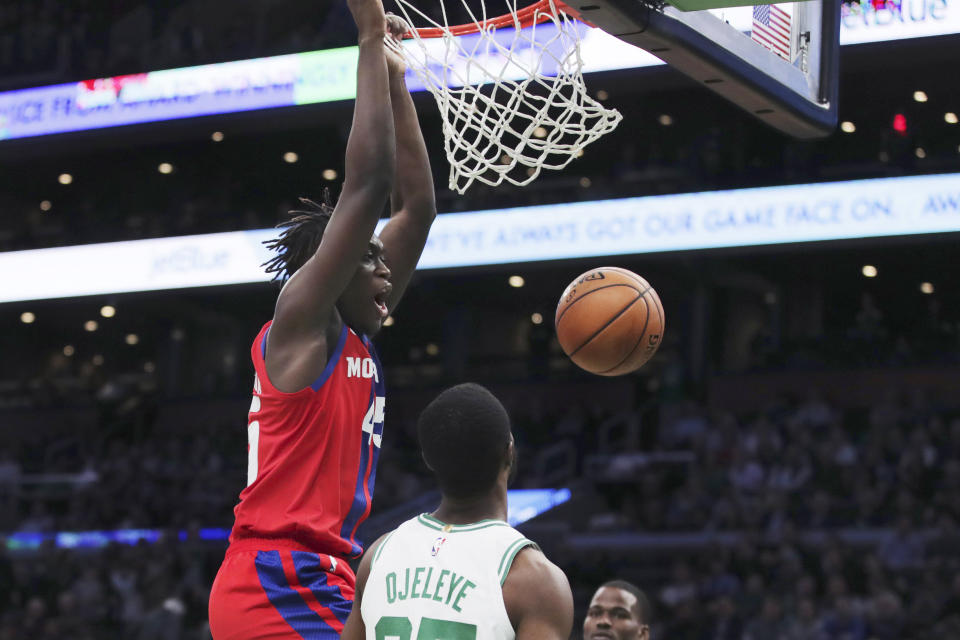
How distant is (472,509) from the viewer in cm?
228

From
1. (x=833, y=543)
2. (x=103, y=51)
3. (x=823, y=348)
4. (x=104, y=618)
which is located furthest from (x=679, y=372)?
(x=103, y=51)

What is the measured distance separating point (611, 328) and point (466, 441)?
1.43m

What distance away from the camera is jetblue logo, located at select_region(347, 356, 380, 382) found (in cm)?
260

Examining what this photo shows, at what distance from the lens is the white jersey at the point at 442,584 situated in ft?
7.07

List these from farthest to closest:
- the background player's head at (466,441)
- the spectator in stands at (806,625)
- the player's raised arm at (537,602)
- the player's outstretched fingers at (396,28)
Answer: the spectator in stands at (806,625) → the player's outstretched fingers at (396,28) → the background player's head at (466,441) → the player's raised arm at (537,602)

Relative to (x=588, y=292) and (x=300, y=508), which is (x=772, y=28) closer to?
(x=588, y=292)

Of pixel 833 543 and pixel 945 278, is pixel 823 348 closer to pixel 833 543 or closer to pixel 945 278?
pixel 945 278

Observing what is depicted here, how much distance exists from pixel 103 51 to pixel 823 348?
9505mm

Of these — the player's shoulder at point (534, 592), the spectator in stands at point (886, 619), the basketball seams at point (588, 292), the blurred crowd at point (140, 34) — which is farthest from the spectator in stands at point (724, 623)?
the blurred crowd at point (140, 34)

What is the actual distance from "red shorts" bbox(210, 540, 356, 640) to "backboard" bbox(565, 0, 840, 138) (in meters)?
1.51

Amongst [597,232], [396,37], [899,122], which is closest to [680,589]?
[597,232]

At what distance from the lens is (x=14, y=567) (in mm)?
13453

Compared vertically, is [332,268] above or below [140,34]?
below

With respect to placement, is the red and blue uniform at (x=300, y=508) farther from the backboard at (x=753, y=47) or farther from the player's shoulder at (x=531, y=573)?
the backboard at (x=753, y=47)
